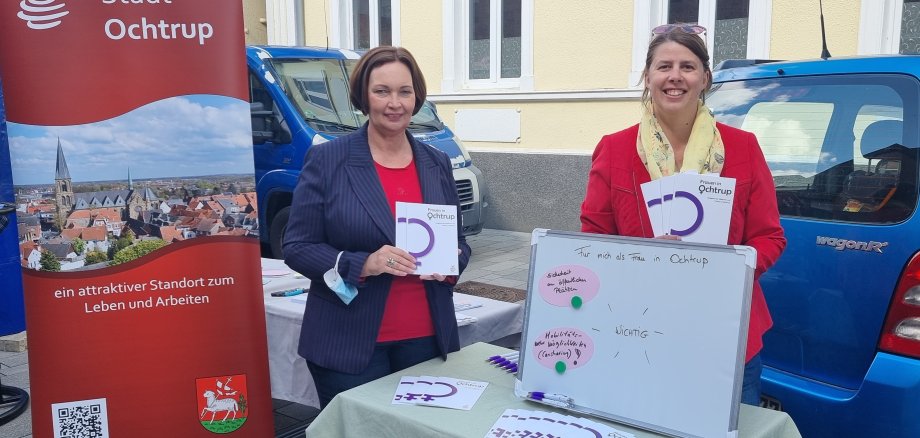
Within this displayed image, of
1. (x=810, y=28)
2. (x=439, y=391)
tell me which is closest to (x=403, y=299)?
(x=439, y=391)

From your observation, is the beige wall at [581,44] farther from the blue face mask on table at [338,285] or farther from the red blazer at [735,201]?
the blue face mask on table at [338,285]

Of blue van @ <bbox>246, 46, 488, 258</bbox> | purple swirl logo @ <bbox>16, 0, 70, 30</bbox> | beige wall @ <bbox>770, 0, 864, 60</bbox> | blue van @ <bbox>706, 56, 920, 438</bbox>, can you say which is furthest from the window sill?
purple swirl logo @ <bbox>16, 0, 70, 30</bbox>

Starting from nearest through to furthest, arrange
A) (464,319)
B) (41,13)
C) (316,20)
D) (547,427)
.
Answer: (547,427), (41,13), (464,319), (316,20)

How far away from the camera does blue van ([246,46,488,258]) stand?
7059 mm

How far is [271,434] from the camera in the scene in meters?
3.03

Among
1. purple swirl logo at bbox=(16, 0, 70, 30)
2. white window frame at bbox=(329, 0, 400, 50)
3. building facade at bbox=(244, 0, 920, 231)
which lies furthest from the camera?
white window frame at bbox=(329, 0, 400, 50)

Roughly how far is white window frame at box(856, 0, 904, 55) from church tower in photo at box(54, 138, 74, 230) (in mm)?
6991

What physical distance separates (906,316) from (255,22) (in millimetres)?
13219

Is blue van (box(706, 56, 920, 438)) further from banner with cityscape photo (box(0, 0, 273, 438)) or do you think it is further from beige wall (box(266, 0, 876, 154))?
beige wall (box(266, 0, 876, 154))

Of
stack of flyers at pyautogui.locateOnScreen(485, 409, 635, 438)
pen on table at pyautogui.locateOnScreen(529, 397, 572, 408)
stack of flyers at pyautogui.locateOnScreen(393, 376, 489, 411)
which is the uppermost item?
pen on table at pyautogui.locateOnScreen(529, 397, 572, 408)

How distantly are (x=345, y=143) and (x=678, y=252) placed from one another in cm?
115

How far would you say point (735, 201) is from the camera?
2.17m

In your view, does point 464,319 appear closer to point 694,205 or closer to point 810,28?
point 694,205

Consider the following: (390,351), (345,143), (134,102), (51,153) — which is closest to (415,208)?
(345,143)
